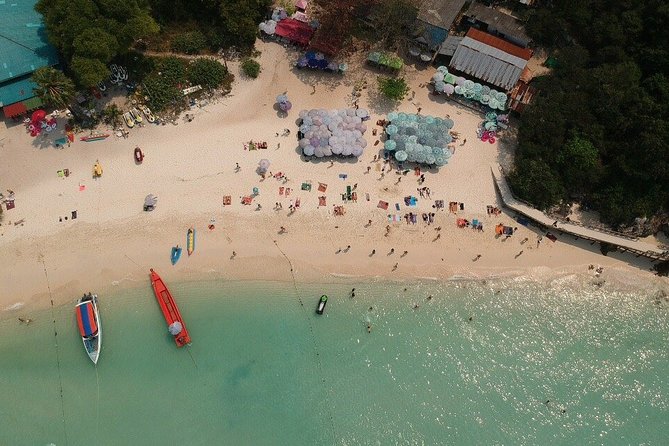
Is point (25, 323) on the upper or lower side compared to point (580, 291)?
lower

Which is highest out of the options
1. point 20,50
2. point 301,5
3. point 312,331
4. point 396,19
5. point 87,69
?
point 396,19

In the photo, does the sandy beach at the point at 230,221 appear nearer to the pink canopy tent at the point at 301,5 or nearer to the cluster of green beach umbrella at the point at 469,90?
the cluster of green beach umbrella at the point at 469,90

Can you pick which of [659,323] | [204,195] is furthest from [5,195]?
[659,323]

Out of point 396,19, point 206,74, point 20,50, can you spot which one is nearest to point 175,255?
point 206,74

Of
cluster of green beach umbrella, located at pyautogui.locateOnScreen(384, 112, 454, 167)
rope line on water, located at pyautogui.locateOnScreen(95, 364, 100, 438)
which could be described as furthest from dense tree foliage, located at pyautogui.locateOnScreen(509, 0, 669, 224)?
rope line on water, located at pyautogui.locateOnScreen(95, 364, 100, 438)

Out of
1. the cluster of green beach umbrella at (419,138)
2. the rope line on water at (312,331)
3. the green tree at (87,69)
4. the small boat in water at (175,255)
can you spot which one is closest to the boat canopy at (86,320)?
the small boat in water at (175,255)

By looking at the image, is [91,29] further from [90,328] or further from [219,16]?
[90,328]

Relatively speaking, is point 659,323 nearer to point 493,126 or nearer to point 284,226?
point 493,126
